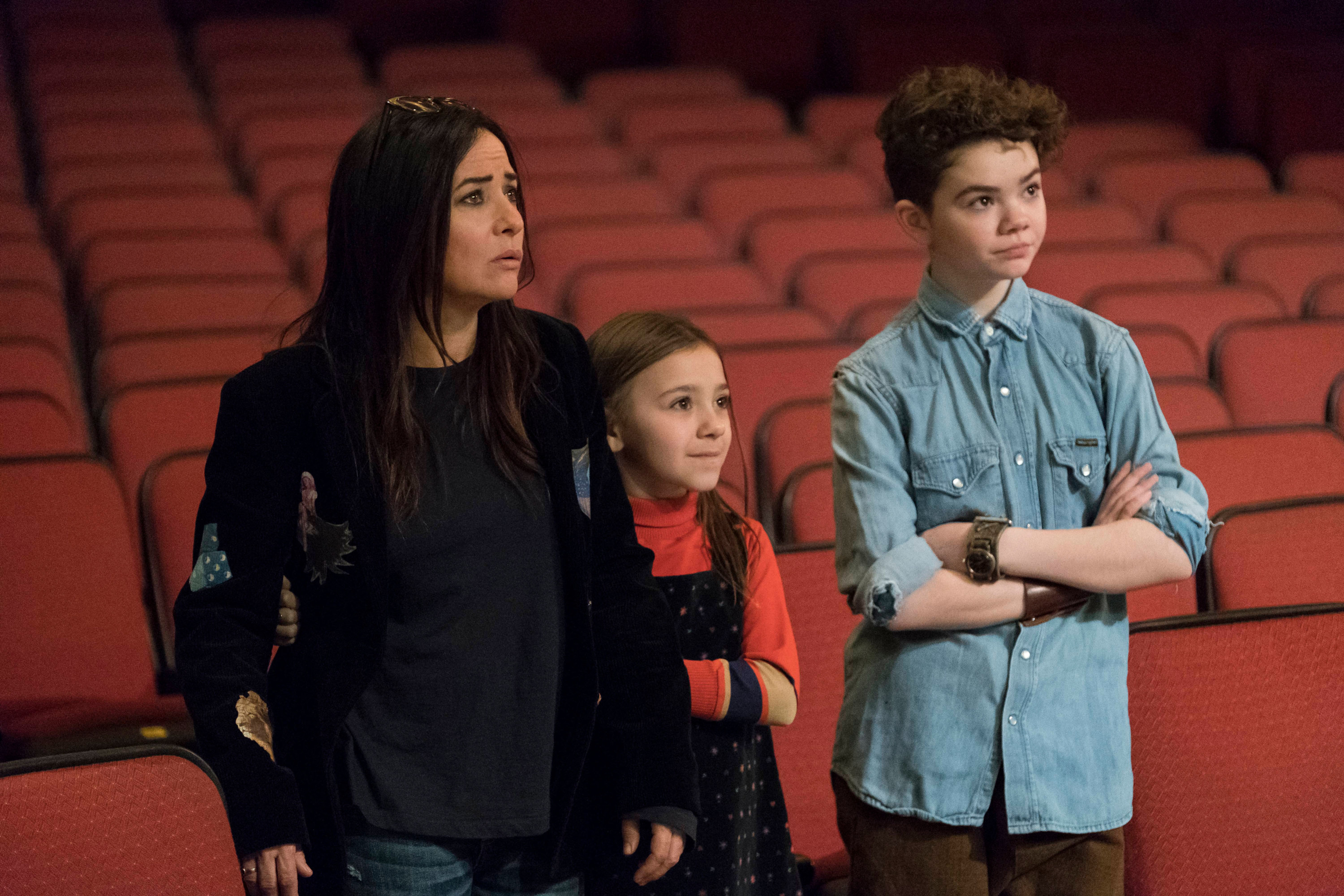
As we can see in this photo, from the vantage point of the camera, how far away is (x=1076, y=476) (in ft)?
2.99

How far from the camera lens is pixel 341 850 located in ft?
2.52

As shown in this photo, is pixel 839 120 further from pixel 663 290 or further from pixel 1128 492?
pixel 1128 492

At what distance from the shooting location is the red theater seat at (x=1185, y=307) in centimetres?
213

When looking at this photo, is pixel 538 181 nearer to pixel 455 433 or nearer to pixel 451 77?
pixel 451 77

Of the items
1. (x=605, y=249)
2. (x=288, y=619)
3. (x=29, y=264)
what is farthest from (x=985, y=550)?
(x=29, y=264)

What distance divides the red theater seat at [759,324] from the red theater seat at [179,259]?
2.54 feet

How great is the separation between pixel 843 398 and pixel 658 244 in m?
1.52

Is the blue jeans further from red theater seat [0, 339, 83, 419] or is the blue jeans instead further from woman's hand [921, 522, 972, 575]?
red theater seat [0, 339, 83, 419]

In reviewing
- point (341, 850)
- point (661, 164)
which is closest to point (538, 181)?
point (661, 164)

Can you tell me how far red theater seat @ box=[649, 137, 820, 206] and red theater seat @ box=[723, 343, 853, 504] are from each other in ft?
3.46

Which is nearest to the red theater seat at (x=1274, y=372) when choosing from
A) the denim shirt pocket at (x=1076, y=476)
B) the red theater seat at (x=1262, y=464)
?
the red theater seat at (x=1262, y=464)

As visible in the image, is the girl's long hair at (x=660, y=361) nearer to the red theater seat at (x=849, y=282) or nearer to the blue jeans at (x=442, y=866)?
the blue jeans at (x=442, y=866)

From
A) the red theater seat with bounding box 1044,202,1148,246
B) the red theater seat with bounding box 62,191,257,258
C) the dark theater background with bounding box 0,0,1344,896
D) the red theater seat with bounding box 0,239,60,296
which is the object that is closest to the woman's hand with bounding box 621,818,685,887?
the dark theater background with bounding box 0,0,1344,896

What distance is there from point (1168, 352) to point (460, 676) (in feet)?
4.94
